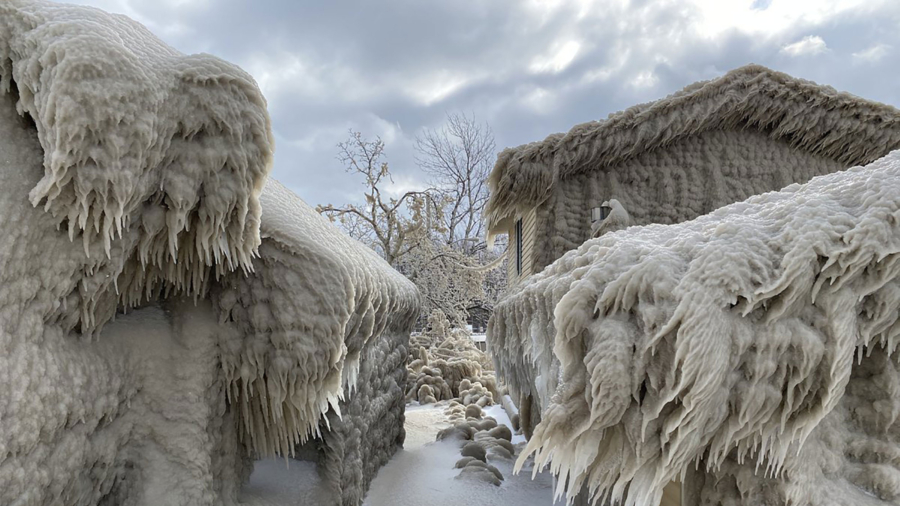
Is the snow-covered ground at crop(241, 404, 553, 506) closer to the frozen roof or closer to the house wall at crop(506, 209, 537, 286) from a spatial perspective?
the house wall at crop(506, 209, 537, 286)

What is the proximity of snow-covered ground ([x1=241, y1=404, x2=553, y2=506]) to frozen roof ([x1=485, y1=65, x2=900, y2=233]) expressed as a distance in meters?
3.15

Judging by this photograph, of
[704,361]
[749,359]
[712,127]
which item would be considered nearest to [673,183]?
[712,127]

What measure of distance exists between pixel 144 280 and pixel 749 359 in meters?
2.43

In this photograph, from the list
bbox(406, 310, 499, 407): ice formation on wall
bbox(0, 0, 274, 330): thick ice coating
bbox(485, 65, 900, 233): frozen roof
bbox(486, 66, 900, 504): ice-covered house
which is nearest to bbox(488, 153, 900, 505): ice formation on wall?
bbox(486, 66, 900, 504): ice-covered house

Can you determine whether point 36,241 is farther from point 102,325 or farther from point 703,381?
point 703,381

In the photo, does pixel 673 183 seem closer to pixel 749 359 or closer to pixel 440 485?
pixel 440 485

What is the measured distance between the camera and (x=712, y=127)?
279 inches

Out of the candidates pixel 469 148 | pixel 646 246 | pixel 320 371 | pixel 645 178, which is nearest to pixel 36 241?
pixel 320 371

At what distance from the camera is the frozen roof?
6.54m

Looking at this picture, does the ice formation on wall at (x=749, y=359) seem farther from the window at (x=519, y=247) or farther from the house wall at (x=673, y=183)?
the window at (x=519, y=247)

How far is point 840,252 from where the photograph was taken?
1.51 metres

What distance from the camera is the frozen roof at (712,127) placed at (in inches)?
257

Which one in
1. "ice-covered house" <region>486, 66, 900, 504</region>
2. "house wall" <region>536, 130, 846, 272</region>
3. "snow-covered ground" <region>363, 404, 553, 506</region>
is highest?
"house wall" <region>536, 130, 846, 272</region>

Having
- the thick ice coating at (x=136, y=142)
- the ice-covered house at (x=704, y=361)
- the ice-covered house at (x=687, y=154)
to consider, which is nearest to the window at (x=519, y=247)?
the ice-covered house at (x=687, y=154)
